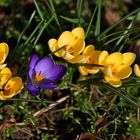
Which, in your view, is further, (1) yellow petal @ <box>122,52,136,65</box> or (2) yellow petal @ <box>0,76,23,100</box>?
(1) yellow petal @ <box>122,52,136,65</box>

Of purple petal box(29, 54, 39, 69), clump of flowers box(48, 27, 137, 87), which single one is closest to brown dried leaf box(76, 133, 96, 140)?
clump of flowers box(48, 27, 137, 87)

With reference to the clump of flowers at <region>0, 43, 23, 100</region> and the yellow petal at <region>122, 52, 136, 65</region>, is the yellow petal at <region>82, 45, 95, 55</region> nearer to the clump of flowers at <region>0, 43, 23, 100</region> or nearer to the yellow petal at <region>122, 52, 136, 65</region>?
the yellow petal at <region>122, 52, 136, 65</region>

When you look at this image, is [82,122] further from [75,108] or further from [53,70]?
[53,70]

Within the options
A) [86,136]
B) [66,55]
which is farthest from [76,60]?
[86,136]

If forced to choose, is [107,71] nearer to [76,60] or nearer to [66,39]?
[76,60]

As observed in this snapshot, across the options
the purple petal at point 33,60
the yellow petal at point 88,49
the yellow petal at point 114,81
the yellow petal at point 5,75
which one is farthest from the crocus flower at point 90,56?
the yellow petal at point 5,75
